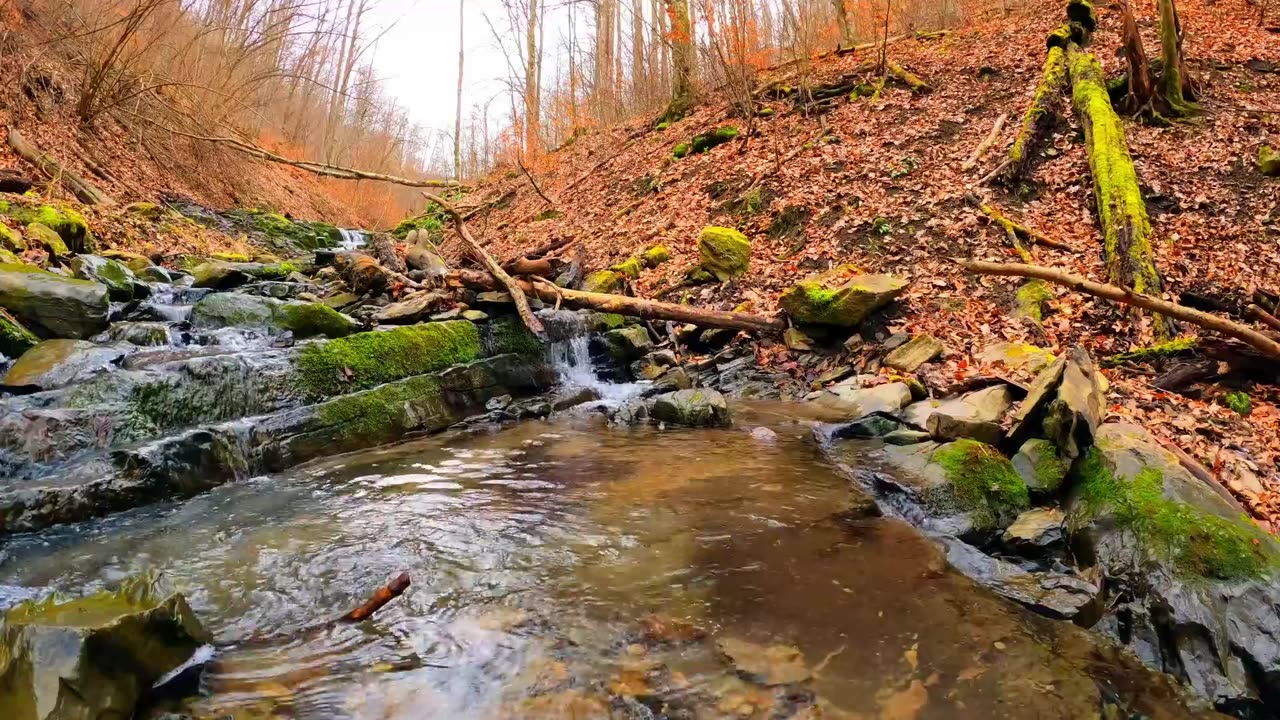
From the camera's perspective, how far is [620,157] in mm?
16422

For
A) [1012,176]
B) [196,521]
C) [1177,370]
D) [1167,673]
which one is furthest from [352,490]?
[1012,176]

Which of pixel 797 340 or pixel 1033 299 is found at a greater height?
pixel 1033 299

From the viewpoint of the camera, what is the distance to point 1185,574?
117 inches

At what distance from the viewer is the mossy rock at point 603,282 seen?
9781 millimetres

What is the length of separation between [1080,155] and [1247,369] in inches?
214

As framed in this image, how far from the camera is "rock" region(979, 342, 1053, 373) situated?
20.2 ft

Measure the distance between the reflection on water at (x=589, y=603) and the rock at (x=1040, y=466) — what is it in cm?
98

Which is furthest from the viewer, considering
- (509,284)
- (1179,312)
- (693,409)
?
(509,284)

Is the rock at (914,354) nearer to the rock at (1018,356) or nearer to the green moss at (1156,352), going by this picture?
the rock at (1018,356)

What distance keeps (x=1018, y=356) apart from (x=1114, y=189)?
3406mm

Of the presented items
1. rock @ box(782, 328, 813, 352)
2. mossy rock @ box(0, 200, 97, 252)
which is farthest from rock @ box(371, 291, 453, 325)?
mossy rock @ box(0, 200, 97, 252)

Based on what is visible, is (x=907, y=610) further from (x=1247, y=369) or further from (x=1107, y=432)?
(x=1247, y=369)

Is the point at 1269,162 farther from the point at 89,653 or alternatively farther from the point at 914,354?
the point at 89,653

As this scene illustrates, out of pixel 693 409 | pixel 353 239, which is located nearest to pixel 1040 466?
pixel 693 409
